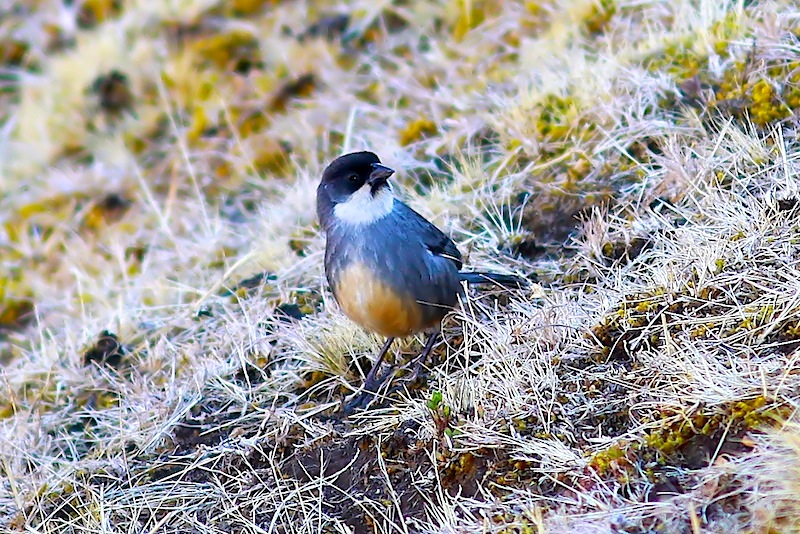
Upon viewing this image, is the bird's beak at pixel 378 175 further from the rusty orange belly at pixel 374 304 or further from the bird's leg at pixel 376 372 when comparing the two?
the bird's leg at pixel 376 372

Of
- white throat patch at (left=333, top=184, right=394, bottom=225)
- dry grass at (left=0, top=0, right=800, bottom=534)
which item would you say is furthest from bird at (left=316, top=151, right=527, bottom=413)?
dry grass at (left=0, top=0, right=800, bottom=534)

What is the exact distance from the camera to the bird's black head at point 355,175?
175 inches

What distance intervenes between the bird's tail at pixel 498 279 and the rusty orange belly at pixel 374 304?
0.38 m

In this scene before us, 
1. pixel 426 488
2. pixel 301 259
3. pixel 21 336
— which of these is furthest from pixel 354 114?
pixel 426 488

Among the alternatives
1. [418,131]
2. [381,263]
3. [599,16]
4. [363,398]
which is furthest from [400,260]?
[599,16]

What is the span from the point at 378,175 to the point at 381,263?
503 mm

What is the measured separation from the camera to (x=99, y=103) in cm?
841

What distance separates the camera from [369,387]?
415 centimetres

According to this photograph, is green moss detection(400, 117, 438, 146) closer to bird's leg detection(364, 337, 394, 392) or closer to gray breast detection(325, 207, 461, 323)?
gray breast detection(325, 207, 461, 323)

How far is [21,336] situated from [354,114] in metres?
2.72

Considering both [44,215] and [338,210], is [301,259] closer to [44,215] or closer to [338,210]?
[338,210]

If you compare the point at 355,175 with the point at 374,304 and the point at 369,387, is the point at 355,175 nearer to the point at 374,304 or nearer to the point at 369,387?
the point at 374,304

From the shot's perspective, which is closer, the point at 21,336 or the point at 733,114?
the point at 733,114

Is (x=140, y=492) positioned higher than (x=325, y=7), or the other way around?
(x=325, y=7)
